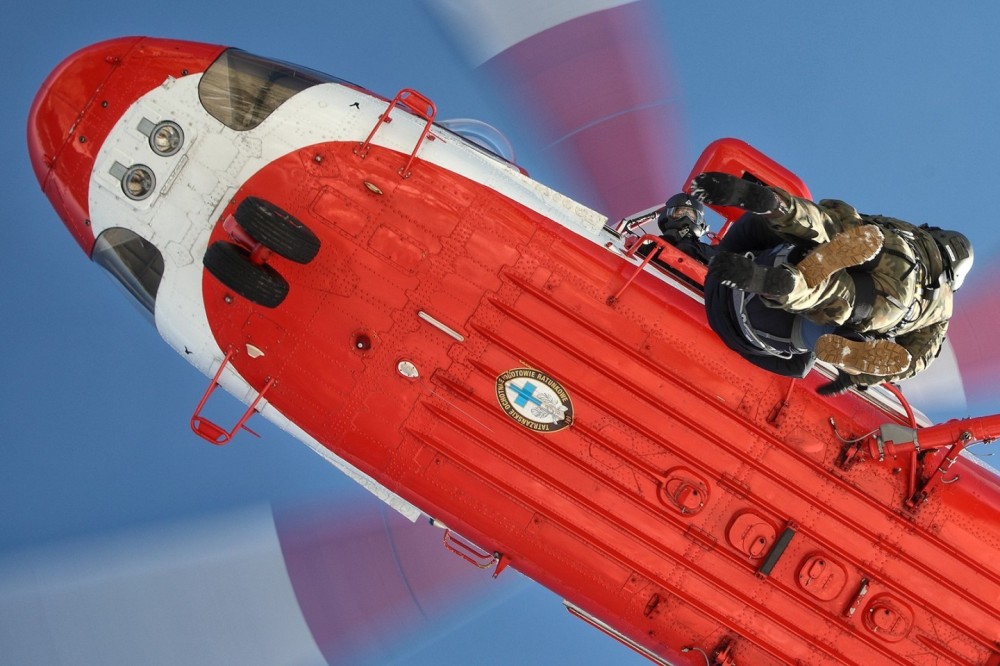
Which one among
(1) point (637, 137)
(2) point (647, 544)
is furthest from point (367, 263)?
(2) point (647, 544)

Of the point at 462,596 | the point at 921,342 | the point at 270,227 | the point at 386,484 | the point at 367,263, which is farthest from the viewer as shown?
the point at 462,596

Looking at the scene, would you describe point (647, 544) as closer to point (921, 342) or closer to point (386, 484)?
point (386, 484)

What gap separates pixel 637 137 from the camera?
270 inches

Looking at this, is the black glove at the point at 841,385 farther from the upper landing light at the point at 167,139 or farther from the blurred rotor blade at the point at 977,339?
the upper landing light at the point at 167,139

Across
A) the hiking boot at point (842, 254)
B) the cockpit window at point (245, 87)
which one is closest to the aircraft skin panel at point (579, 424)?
the cockpit window at point (245, 87)

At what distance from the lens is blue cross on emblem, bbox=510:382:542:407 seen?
6340 millimetres

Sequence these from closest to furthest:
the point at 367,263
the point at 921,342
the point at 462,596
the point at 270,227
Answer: the point at 921,342 → the point at 270,227 → the point at 367,263 → the point at 462,596

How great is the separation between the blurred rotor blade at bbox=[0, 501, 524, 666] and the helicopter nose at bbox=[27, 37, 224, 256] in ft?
Answer: 11.0

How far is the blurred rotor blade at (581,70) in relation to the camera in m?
6.69

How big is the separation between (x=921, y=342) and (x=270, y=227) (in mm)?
4082

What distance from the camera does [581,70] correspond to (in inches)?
265

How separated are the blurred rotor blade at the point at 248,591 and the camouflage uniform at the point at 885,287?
15.1 feet

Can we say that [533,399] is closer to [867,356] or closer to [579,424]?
[579,424]

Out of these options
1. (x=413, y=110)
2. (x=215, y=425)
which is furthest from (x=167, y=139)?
(x=215, y=425)
